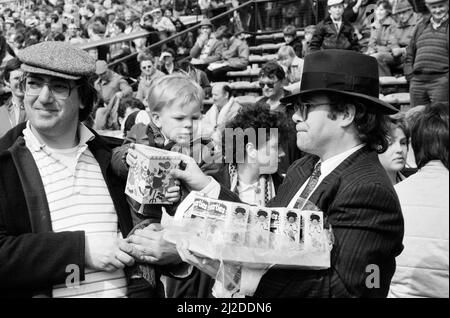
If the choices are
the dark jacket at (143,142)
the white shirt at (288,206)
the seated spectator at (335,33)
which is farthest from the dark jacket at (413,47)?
the white shirt at (288,206)

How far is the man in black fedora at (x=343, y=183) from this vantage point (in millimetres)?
2053

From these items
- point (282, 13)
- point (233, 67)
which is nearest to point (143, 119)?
point (233, 67)

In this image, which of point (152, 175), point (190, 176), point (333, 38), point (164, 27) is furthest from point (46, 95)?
point (164, 27)

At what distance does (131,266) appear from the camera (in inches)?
94.3

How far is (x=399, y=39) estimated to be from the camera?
28.8 ft

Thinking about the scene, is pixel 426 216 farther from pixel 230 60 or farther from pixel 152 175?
pixel 230 60

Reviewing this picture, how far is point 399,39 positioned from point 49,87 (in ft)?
23.7

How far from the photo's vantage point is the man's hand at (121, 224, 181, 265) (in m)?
2.29

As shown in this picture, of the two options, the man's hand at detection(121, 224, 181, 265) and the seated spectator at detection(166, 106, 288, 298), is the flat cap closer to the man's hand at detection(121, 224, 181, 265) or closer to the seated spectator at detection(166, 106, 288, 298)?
the man's hand at detection(121, 224, 181, 265)

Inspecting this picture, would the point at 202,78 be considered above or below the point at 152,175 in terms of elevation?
below

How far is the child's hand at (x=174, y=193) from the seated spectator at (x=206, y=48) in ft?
31.0

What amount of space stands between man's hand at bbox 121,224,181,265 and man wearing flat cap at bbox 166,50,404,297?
0.81 feet

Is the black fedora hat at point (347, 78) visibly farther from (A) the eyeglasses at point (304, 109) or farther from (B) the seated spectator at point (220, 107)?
(B) the seated spectator at point (220, 107)

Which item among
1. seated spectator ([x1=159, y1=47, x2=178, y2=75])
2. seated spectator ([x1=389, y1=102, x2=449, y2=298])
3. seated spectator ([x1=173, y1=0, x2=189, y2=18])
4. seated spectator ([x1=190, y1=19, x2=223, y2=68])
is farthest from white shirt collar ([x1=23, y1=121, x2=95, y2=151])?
seated spectator ([x1=173, y1=0, x2=189, y2=18])
